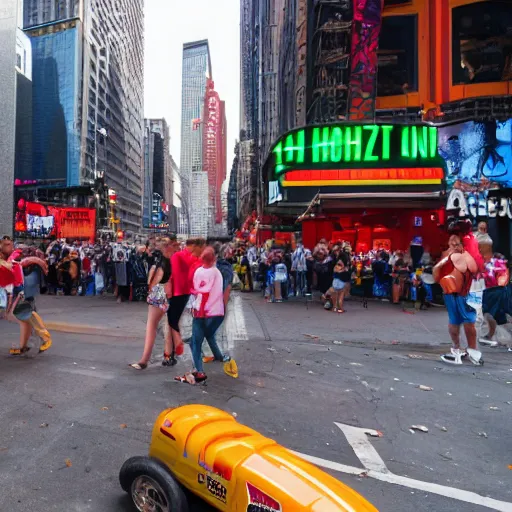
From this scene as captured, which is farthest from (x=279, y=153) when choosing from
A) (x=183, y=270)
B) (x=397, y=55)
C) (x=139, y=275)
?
(x=183, y=270)

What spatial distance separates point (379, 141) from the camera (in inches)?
753

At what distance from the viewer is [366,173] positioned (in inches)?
743

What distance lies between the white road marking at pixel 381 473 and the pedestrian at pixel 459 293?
11.6ft

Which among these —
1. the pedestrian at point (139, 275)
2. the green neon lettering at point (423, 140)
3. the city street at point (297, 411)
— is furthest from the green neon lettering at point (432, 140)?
the pedestrian at point (139, 275)

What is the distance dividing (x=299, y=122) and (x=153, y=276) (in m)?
24.6

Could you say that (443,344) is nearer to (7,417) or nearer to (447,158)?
(7,417)

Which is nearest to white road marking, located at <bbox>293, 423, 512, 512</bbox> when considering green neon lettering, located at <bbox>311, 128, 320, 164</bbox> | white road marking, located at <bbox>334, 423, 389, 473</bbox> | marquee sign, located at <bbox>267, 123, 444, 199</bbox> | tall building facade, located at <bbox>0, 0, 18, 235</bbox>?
white road marking, located at <bbox>334, 423, 389, 473</bbox>

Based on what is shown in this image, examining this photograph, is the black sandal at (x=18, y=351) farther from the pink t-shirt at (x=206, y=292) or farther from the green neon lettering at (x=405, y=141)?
the green neon lettering at (x=405, y=141)

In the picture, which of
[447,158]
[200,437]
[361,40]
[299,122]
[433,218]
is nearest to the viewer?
[200,437]

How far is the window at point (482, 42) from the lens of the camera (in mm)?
20188

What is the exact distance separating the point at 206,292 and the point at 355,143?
1511 cm

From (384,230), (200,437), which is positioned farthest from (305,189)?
(200,437)

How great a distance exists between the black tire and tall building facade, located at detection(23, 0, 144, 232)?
6258cm

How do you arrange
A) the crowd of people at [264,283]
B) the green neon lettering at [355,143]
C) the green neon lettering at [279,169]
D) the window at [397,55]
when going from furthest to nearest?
the window at [397,55] → the green neon lettering at [279,169] → the green neon lettering at [355,143] → the crowd of people at [264,283]
